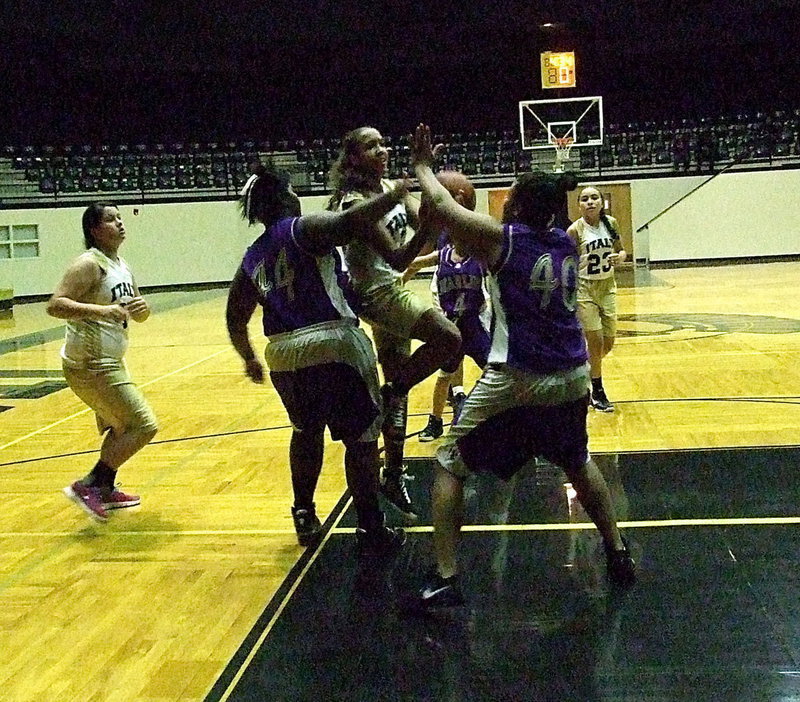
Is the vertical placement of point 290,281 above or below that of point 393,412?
above

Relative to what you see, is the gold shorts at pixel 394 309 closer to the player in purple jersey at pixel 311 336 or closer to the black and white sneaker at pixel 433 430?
the player in purple jersey at pixel 311 336

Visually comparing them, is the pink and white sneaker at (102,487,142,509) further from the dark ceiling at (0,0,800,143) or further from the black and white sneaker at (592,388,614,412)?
the dark ceiling at (0,0,800,143)

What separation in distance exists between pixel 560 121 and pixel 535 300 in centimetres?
2075

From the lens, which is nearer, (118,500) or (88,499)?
(88,499)

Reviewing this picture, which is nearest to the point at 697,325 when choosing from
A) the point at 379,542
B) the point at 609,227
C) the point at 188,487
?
the point at 609,227

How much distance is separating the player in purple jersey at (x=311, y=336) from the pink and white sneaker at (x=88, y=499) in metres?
1.28

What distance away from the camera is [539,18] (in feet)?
77.7

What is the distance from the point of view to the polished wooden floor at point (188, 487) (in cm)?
317

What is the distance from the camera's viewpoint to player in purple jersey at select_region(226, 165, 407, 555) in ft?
12.5

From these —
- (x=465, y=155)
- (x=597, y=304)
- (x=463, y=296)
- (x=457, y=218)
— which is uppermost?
(x=465, y=155)

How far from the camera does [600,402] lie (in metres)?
6.66

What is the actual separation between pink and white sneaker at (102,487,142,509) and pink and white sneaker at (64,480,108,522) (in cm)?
5

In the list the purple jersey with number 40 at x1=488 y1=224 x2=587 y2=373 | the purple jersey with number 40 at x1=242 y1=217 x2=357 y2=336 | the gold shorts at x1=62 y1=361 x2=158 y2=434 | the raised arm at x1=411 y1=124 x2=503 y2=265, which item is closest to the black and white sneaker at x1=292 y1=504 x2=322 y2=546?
the purple jersey with number 40 at x1=242 y1=217 x2=357 y2=336

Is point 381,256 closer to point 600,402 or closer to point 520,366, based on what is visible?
point 520,366
